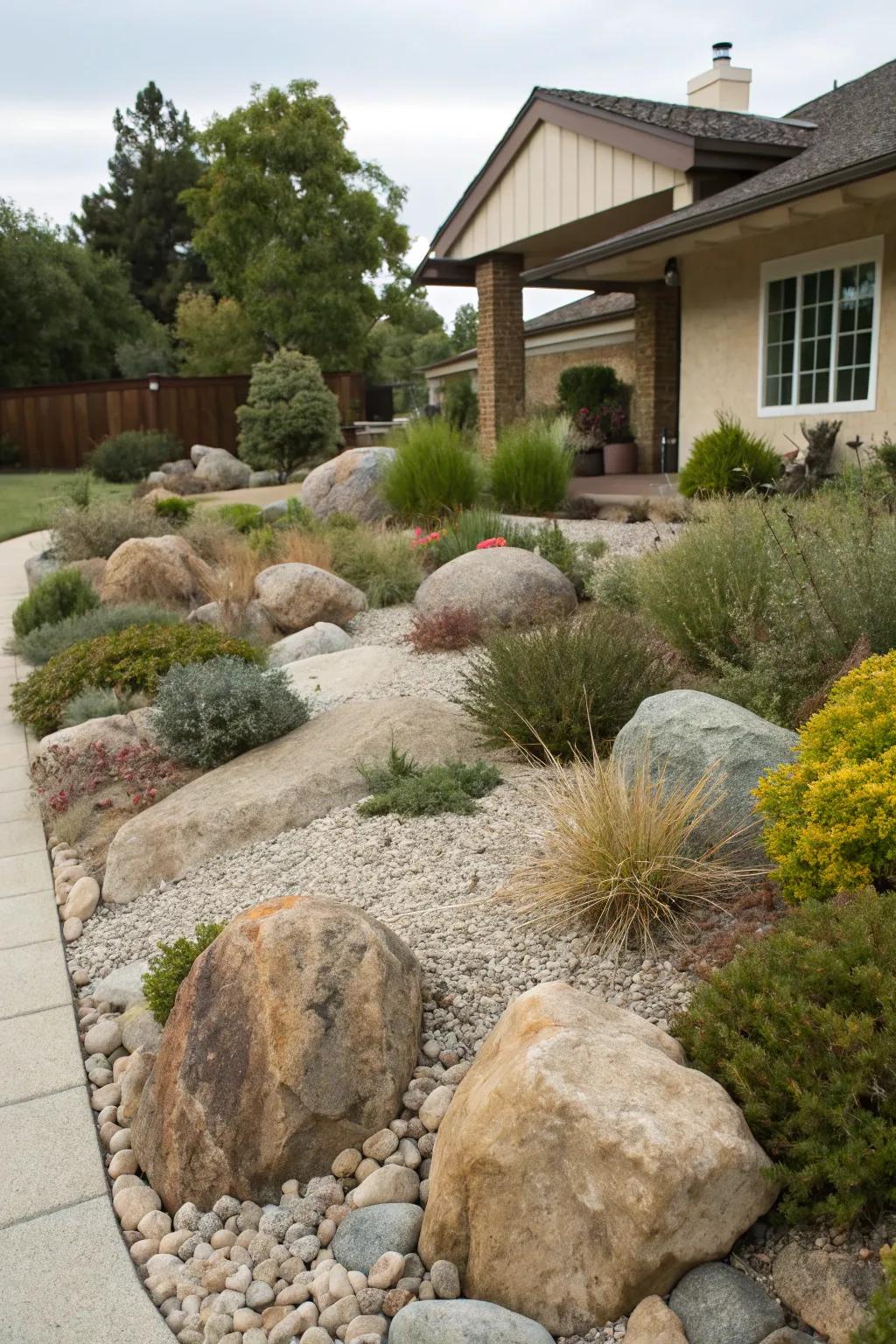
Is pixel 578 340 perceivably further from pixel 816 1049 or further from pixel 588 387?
pixel 816 1049

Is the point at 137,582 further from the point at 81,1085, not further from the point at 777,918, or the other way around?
the point at 777,918

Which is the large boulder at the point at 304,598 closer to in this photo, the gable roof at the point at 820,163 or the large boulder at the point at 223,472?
the gable roof at the point at 820,163

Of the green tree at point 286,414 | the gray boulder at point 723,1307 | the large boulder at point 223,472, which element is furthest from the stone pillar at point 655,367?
the gray boulder at point 723,1307

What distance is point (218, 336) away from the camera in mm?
36500

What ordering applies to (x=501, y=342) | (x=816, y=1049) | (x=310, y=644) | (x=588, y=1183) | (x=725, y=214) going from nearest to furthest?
(x=588, y=1183)
(x=816, y=1049)
(x=310, y=644)
(x=725, y=214)
(x=501, y=342)

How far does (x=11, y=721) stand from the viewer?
752 centimetres

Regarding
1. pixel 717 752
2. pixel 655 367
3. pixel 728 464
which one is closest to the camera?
pixel 717 752

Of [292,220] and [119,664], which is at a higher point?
[292,220]

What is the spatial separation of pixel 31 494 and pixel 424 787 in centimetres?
1886

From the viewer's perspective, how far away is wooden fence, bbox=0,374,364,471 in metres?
25.3

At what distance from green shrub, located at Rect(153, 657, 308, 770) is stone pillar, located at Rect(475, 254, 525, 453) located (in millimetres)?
10889

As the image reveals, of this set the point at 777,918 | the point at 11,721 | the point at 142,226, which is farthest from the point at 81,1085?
the point at 142,226

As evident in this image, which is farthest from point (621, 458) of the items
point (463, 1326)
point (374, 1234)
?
point (463, 1326)

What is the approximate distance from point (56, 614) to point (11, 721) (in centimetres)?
193
